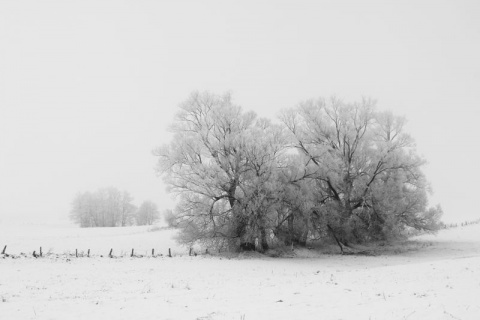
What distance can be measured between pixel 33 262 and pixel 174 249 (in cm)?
1320

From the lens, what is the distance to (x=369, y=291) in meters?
12.6

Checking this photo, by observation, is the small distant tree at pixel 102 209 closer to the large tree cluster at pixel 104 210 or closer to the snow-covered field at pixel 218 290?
the large tree cluster at pixel 104 210

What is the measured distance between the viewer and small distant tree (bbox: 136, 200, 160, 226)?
101 m

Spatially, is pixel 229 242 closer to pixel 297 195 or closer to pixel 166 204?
pixel 297 195

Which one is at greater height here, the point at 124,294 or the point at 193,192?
the point at 193,192

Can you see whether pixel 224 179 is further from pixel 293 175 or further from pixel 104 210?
pixel 104 210

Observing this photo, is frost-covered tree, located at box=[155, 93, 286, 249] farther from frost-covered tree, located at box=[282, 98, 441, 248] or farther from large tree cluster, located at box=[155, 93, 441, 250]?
frost-covered tree, located at box=[282, 98, 441, 248]

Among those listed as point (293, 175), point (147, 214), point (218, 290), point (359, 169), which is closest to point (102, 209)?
point (147, 214)

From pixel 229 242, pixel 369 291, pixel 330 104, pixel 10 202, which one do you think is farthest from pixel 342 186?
pixel 10 202

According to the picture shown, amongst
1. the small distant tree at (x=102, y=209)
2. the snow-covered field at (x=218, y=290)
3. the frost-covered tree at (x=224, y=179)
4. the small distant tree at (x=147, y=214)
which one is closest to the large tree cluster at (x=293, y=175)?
the frost-covered tree at (x=224, y=179)

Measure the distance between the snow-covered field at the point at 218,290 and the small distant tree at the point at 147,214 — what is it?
78.8 metres

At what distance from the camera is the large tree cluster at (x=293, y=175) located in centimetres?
A: 2844

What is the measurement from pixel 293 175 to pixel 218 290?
17882 mm

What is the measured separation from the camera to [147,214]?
336 ft
